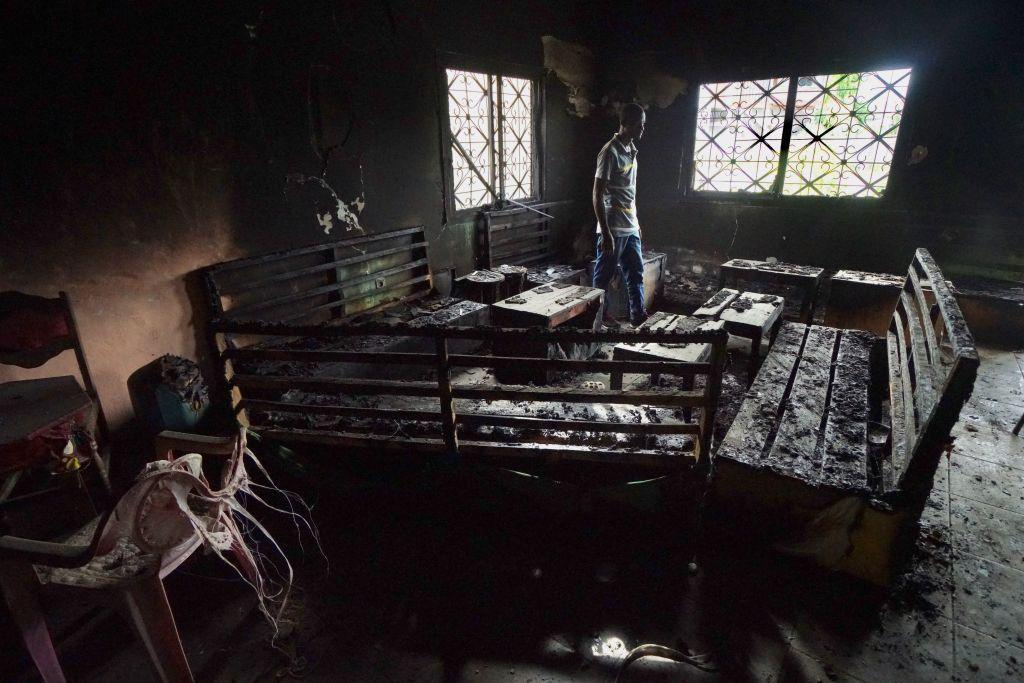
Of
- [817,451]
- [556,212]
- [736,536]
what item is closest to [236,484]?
[736,536]

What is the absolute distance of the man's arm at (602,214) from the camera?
698cm

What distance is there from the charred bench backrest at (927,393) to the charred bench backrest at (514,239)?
17.6 feet

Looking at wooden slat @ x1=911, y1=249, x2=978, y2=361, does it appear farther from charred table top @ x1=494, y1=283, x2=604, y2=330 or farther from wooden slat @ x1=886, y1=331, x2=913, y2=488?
charred table top @ x1=494, y1=283, x2=604, y2=330

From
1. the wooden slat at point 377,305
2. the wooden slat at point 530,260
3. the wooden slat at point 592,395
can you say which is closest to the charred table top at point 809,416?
the wooden slat at point 592,395

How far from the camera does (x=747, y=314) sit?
572 cm

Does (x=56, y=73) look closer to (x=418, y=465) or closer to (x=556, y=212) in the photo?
(x=418, y=465)

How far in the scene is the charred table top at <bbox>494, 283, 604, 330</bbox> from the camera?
546cm

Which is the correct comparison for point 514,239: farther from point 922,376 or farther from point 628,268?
point 922,376

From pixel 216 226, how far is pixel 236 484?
11.1 ft

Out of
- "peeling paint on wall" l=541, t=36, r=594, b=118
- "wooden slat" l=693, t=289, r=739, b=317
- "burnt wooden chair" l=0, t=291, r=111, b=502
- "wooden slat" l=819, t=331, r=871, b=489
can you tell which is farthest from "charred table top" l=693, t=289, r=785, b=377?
"burnt wooden chair" l=0, t=291, r=111, b=502

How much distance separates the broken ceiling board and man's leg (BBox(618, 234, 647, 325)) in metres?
3.02

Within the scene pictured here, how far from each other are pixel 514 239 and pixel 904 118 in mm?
6072

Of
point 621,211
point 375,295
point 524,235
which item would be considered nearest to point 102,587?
point 375,295

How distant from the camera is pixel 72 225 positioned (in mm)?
3939
